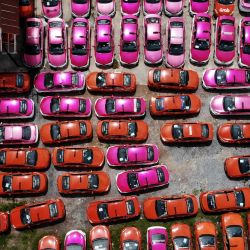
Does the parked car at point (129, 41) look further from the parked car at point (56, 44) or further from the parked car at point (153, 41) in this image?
the parked car at point (56, 44)

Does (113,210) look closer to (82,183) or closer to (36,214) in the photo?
(82,183)

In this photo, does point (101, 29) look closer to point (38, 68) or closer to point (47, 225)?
point (38, 68)

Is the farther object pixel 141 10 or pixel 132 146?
pixel 141 10

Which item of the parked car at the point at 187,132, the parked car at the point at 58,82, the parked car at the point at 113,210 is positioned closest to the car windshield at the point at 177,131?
the parked car at the point at 187,132

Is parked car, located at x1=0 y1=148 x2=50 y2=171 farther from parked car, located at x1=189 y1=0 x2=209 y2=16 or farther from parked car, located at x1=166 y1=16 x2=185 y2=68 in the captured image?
parked car, located at x1=189 y1=0 x2=209 y2=16

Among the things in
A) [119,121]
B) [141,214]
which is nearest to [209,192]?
[141,214]

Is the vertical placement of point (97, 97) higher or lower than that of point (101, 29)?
lower
